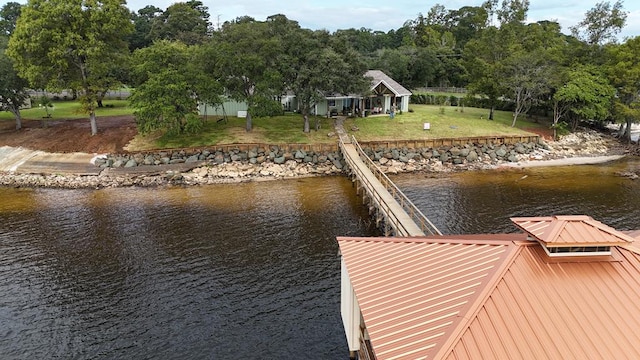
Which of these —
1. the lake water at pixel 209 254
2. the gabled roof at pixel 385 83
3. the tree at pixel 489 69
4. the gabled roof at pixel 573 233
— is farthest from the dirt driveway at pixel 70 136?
the tree at pixel 489 69

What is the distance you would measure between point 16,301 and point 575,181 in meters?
40.9

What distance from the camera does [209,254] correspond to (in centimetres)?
2481

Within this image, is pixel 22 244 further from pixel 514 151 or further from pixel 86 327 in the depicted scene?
pixel 514 151

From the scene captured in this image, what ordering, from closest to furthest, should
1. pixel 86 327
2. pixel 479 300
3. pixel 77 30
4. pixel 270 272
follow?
pixel 479 300 → pixel 86 327 → pixel 270 272 → pixel 77 30

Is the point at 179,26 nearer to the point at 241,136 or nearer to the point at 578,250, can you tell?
the point at 241,136

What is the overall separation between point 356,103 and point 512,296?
154 feet

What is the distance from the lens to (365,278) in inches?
497

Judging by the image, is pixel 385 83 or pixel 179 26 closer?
pixel 385 83

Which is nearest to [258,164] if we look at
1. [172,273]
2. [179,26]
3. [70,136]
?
[172,273]

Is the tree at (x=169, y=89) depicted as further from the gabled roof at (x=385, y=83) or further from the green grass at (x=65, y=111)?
the gabled roof at (x=385, y=83)

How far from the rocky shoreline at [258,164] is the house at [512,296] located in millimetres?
28029

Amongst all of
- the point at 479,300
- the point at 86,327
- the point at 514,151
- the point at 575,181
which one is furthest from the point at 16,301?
the point at 514,151

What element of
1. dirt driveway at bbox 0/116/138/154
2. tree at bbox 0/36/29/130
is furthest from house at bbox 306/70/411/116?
tree at bbox 0/36/29/130

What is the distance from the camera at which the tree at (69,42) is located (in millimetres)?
41312
